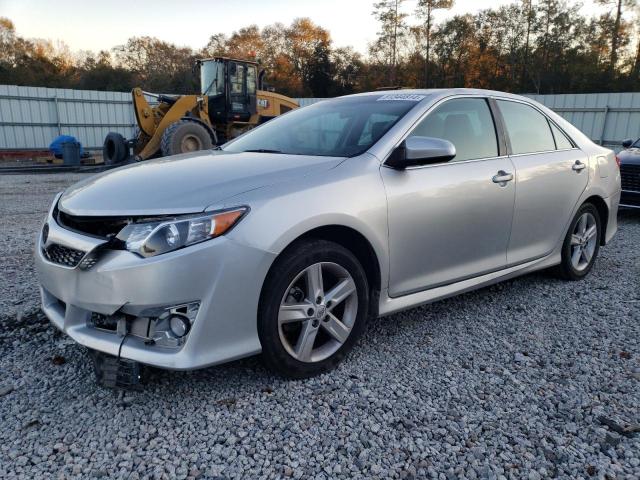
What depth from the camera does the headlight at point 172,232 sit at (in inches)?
88.9

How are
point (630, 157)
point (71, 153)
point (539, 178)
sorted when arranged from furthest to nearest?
point (71, 153), point (630, 157), point (539, 178)

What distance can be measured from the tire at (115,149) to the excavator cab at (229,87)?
2.53 metres

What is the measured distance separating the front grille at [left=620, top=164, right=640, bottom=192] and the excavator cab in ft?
32.3

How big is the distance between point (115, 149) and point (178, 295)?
1304 centimetres

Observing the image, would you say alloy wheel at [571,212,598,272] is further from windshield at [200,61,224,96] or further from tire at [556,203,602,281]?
windshield at [200,61,224,96]

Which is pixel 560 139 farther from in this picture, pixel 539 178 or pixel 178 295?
pixel 178 295

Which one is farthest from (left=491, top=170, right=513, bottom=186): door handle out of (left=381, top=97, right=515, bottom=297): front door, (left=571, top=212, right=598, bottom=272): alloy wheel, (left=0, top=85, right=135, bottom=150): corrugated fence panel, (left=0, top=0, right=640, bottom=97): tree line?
(left=0, top=0, right=640, bottom=97): tree line

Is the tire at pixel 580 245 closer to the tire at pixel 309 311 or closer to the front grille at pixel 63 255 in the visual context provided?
the tire at pixel 309 311

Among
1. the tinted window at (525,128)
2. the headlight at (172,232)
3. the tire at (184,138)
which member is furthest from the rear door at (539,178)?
the tire at (184,138)

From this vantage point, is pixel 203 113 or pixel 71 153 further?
pixel 71 153

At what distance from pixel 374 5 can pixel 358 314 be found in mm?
41304

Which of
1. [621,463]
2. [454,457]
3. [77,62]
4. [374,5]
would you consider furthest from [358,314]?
[77,62]

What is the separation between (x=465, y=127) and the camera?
3572 millimetres

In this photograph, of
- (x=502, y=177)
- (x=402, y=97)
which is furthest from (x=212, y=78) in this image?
(x=502, y=177)
